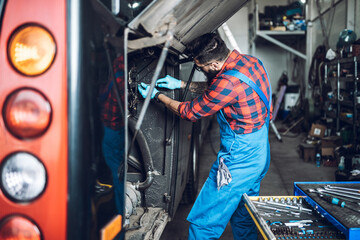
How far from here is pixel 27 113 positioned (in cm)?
90

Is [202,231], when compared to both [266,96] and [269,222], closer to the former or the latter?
[269,222]

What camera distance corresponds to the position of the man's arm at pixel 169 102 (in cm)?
207

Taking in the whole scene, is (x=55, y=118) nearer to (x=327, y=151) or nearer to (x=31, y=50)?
(x=31, y=50)

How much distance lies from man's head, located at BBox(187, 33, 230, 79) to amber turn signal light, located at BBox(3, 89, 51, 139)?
4.46 ft

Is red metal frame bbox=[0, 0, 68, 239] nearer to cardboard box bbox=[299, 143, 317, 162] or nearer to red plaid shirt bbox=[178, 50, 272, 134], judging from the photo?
red plaid shirt bbox=[178, 50, 272, 134]

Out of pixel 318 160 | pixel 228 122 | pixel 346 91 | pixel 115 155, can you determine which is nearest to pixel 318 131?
pixel 346 91

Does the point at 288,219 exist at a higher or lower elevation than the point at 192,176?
higher

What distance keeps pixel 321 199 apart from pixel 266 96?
756 millimetres

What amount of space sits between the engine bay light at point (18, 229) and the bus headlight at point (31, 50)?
1.38ft

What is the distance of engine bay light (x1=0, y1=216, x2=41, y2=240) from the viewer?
922 mm

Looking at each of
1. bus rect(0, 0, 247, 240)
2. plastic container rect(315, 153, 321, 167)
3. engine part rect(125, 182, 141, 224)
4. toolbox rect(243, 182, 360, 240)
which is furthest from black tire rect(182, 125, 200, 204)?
plastic container rect(315, 153, 321, 167)

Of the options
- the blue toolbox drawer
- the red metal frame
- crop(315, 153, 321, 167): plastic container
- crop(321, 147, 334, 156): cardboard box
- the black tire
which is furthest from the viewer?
crop(321, 147, 334, 156): cardboard box

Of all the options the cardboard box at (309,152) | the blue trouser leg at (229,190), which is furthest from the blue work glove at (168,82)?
the cardboard box at (309,152)

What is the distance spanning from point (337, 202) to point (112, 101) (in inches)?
48.5
